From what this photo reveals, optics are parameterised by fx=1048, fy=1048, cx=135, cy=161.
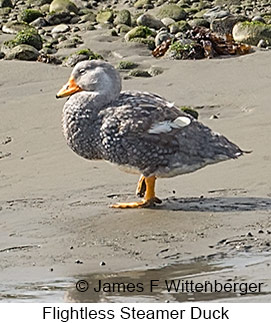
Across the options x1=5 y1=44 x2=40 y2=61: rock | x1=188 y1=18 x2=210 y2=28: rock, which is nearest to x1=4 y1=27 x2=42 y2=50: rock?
x1=5 y1=44 x2=40 y2=61: rock

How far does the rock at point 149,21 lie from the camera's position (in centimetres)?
1605

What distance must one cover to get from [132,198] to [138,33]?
22.7 feet

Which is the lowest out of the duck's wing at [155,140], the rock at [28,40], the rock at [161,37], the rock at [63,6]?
the rock at [63,6]

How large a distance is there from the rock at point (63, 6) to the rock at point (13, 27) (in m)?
1.28

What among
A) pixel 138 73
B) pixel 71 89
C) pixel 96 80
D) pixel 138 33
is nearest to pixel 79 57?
pixel 138 73

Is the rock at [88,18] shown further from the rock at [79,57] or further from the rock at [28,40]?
the rock at [79,57]

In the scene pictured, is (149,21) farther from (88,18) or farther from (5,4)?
(5,4)

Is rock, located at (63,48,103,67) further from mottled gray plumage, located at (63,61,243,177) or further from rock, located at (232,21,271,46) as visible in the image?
mottled gray plumage, located at (63,61,243,177)

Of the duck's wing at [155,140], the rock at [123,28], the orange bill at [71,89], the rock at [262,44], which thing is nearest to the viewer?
the duck's wing at [155,140]

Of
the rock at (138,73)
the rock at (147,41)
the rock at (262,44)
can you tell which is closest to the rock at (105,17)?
the rock at (147,41)

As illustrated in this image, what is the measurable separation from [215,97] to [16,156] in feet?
7.85

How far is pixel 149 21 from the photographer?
1619 cm

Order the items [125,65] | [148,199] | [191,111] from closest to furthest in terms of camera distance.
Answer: [148,199] < [191,111] < [125,65]

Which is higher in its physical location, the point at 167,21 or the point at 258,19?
the point at 258,19
